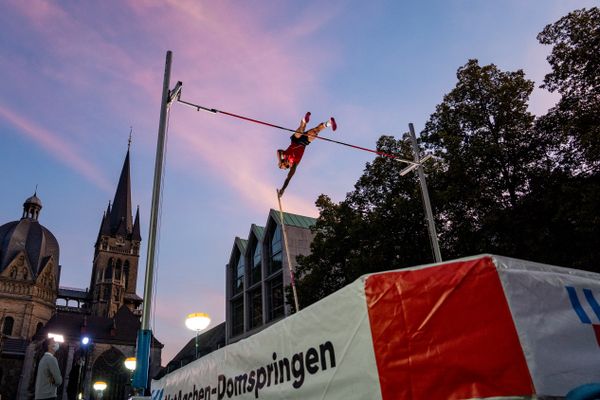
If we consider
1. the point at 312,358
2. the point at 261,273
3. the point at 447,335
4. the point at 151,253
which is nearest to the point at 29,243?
the point at 261,273

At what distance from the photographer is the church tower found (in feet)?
295

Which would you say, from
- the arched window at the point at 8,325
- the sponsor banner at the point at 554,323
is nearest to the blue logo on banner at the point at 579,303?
the sponsor banner at the point at 554,323

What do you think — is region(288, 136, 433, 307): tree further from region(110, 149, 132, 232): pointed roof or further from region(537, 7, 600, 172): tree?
region(110, 149, 132, 232): pointed roof

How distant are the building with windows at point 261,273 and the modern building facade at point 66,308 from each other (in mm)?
22556

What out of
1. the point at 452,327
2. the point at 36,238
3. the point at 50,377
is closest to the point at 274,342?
the point at 452,327

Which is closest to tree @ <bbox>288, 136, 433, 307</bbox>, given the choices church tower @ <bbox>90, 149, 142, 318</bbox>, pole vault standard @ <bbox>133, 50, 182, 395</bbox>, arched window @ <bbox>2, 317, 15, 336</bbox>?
pole vault standard @ <bbox>133, 50, 182, 395</bbox>

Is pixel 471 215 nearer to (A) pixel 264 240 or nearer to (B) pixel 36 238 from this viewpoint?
(A) pixel 264 240

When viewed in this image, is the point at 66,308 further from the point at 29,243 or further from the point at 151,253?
the point at 151,253

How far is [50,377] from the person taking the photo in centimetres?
706

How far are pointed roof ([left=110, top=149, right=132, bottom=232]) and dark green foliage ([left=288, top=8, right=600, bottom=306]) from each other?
88.5m

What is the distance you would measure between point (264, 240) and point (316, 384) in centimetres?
4022

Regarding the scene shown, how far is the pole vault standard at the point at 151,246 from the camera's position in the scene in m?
7.08

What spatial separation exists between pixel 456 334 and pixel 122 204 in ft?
360

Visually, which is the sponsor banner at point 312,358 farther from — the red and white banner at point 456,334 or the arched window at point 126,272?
the arched window at point 126,272
